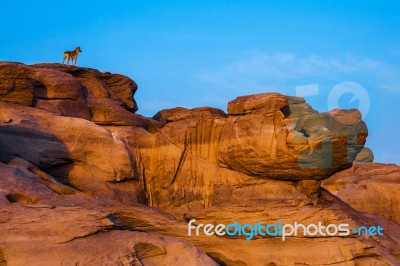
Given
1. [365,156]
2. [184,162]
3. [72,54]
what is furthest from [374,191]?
[365,156]

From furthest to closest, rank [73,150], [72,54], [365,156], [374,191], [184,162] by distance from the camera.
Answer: [365,156] → [374,191] → [72,54] → [184,162] → [73,150]

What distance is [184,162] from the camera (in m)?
25.0

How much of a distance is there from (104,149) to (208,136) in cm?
385

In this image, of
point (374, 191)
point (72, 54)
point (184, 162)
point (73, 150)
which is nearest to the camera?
point (73, 150)

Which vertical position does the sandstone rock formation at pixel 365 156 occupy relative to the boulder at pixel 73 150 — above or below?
above

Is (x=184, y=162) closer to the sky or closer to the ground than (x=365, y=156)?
closer to the ground

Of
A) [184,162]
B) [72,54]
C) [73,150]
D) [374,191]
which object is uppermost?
[72,54]

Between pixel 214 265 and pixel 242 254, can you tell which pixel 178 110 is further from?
pixel 214 265

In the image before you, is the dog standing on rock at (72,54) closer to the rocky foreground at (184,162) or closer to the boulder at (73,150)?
the rocky foreground at (184,162)

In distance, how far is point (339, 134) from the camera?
22109 mm

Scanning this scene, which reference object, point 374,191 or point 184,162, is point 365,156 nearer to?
point 374,191

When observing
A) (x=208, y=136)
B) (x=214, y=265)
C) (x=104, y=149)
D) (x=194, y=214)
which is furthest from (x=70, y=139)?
(x=214, y=265)

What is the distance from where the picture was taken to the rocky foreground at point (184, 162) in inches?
672

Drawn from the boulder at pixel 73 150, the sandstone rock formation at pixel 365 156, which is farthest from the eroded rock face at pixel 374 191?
the sandstone rock formation at pixel 365 156
